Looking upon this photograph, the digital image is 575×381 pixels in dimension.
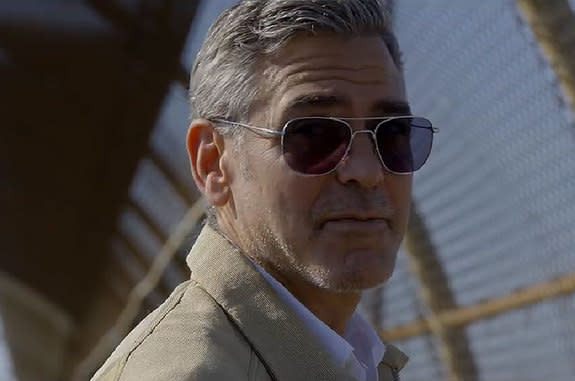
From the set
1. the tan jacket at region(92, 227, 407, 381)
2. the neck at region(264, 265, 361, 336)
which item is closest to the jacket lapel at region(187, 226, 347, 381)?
the tan jacket at region(92, 227, 407, 381)

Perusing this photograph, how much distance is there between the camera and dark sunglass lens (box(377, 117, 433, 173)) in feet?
6.49

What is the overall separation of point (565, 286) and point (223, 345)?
56.0 inches

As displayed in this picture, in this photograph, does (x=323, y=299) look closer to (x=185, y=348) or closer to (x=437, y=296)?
(x=185, y=348)

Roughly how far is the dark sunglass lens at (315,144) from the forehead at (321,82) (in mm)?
25

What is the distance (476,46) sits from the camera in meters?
3.24

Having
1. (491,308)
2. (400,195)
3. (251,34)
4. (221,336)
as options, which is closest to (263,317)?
(221,336)

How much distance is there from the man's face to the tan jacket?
0.09 m

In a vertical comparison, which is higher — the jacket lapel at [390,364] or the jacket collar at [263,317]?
the jacket collar at [263,317]

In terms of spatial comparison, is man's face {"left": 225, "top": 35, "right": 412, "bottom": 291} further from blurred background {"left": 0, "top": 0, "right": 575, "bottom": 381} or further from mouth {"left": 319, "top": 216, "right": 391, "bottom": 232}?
blurred background {"left": 0, "top": 0, "right": 575, "bottom": 381}

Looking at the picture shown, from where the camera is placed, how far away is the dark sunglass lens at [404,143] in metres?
1.98

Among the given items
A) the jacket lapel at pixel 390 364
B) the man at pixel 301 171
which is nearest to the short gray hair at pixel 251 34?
the man at pixel 301 171

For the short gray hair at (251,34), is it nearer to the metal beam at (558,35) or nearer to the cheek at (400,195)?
the cheek at (400,195)

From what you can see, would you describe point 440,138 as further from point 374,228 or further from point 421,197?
point 374,228

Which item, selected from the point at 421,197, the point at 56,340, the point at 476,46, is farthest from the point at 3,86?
the point at 56,340
